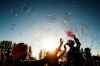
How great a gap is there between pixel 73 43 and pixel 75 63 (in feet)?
5.57

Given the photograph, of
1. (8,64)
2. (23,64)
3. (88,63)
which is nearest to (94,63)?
(88,63)

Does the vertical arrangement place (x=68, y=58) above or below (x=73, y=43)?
below

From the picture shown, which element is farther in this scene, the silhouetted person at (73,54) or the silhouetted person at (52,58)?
the silhouetted person at (73,54)

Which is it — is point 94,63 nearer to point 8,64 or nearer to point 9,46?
point 8,64

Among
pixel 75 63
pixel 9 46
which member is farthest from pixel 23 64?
pixel 9 46

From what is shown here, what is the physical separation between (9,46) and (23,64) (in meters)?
53.5

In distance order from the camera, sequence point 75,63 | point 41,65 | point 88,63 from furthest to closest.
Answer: point 88,63, point 75,63, point 41,65

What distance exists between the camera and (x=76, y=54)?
48.3 ft

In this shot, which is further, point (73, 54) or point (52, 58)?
point (73, 54)

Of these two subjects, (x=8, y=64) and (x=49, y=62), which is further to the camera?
(x=8, y=64)

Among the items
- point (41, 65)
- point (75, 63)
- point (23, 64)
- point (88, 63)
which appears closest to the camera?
point (41, 65)

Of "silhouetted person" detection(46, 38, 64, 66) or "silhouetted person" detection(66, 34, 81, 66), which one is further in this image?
"silhouetted person" detection(66, 34, 81, 66)

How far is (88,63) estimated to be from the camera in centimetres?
1638

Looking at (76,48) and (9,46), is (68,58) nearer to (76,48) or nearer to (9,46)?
(76,48)
